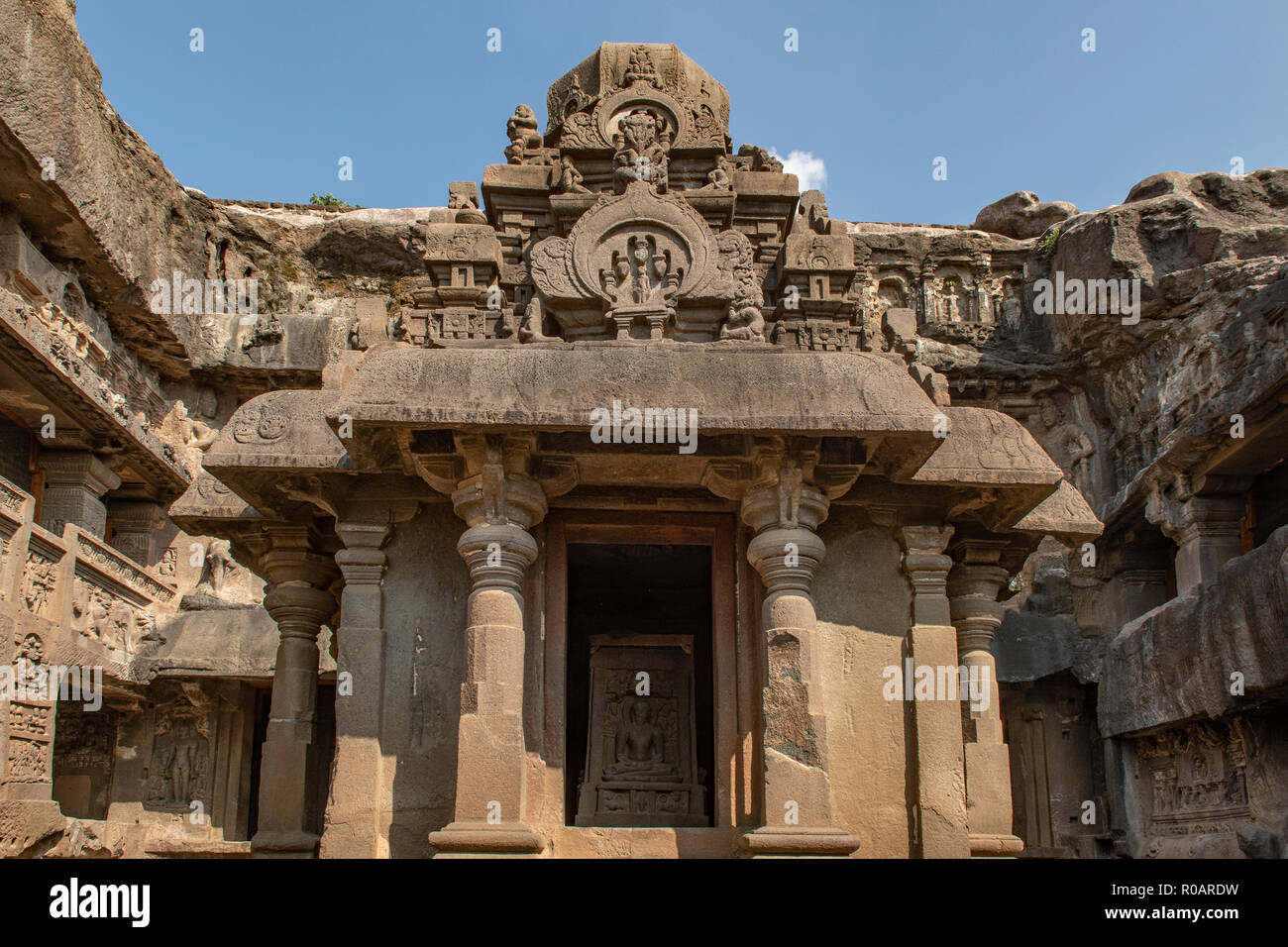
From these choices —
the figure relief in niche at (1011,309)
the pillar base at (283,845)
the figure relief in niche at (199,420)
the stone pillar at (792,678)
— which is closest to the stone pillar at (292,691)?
the pillar base at (283,845)

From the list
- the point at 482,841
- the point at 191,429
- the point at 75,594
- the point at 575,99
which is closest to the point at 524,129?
the point at 575,99

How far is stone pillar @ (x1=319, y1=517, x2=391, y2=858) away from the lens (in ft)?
23.8

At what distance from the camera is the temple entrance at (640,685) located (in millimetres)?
9773

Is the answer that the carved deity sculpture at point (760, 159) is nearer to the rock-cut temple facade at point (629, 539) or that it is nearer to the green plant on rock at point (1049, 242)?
the rock-cut temple facade at point (629, 539)

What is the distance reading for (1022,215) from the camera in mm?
24938

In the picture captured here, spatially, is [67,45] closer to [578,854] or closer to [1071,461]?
[578,854]

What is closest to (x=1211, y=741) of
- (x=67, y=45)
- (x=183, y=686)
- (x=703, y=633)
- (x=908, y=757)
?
(x=703, y=633)

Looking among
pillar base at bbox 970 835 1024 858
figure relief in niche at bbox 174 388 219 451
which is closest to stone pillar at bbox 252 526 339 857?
pillar base at bbox 970 835 1024 858

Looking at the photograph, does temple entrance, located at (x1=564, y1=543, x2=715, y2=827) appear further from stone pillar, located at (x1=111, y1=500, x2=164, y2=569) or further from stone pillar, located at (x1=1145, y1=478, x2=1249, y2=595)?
stone pillar, located at (x1=111, y1=500, x2=164, y2=569)

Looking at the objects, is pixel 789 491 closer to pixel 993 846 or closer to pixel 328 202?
pixel 993 846

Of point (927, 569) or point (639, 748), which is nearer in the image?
point (927, 569)

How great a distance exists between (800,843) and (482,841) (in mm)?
1777

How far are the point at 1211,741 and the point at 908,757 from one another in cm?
1129

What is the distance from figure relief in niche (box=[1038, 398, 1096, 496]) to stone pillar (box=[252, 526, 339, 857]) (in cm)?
1704
